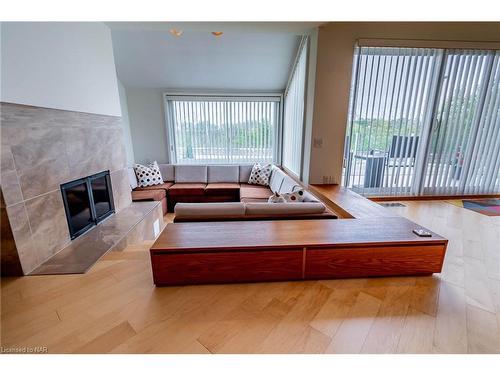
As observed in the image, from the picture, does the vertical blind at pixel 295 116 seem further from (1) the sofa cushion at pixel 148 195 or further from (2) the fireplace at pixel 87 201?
(2) the fireplace at pixel 87 201

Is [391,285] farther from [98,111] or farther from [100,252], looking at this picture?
[98,111]

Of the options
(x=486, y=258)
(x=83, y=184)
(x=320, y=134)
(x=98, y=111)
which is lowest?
(x=486, y=258)

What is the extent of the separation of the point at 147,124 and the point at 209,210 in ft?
12.5

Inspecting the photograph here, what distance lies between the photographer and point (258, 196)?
12.0ft

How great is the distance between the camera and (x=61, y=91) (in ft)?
7.02

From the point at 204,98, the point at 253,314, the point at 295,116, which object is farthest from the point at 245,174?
the point at 253,314

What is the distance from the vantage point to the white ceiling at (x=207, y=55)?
2.80m

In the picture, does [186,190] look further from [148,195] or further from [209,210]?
[209,210]

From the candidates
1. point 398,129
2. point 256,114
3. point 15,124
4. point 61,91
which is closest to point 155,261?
point 15,124

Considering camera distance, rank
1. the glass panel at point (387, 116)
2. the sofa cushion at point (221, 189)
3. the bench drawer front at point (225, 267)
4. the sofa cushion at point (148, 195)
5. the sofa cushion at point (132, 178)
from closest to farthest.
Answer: the bench drawer front at point (225, 267) < the glass panel at point (387, 116) < the sofa cushion at point (148, 195) < the sofa cushion at point (132, 178) < the sofa cushion at point (221, 189)

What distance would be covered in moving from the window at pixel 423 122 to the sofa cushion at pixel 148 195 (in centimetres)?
318

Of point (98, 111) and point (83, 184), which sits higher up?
point (98, 111)

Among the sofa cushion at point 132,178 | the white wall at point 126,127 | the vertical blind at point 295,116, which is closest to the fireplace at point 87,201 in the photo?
the sofa cushion at point 132,178

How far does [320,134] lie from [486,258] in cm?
212
